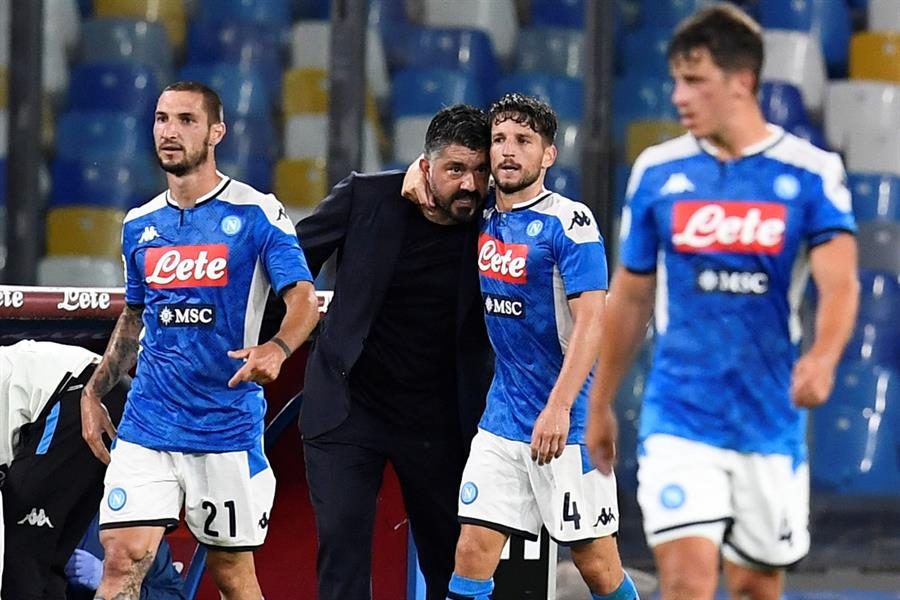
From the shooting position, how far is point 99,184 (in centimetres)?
1079

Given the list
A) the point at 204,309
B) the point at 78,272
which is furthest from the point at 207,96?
the point at 78,272

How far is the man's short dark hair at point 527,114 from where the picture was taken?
5.60 meters

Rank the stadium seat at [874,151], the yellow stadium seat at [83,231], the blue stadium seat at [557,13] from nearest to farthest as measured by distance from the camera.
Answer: the yellow stadium seat at [83,231], the stadium seat at [874,151], the blue stadium seat at [557,13]

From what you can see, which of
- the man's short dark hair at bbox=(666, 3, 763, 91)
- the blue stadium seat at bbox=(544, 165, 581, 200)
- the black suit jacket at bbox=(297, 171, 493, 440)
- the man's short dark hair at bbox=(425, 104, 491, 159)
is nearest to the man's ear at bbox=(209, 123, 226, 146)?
the black suit jacket at bbox=(297, 171, 493, 440)

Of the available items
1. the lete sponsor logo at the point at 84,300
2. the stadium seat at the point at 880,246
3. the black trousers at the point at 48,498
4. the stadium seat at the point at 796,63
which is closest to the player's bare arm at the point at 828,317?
the black trousers at the point at 48,498

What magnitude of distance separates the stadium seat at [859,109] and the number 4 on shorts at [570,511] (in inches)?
247

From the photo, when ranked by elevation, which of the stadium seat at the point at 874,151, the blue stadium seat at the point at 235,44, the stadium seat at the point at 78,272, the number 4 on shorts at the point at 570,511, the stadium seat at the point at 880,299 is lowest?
the stadium seat at the point at 880,299

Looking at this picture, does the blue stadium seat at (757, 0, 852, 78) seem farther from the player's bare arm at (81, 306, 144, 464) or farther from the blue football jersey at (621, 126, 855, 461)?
the blue football jersey at (621, 126, 855, 461)

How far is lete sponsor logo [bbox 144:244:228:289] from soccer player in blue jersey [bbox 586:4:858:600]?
144cm

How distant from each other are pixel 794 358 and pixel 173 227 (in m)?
1.98

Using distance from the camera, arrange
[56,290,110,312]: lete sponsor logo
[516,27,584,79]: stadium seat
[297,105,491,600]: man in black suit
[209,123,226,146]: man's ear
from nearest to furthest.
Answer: [209,123,226,146]: man's ear, [297,105,491,600]: man in black suit, [56,290,110,312]: lete sponsor logo, [516,27,584,79]: stadium seat

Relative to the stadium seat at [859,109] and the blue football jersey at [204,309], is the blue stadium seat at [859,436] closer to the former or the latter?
the stadium seat at [859,109]

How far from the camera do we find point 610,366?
4480 millimetres

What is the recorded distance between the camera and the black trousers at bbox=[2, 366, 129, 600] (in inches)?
228
